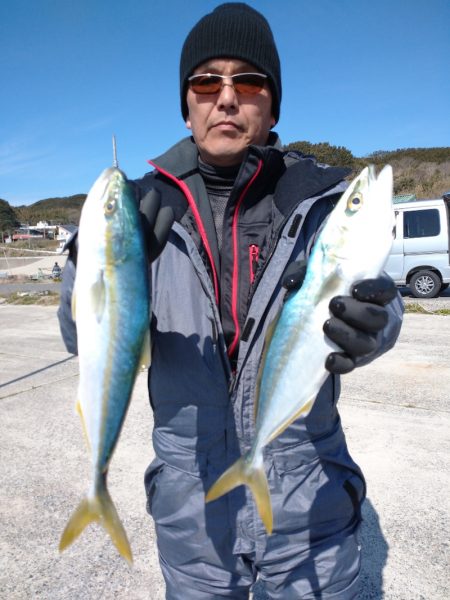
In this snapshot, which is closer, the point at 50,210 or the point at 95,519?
the point at 95,519

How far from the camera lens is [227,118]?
6.23 ft

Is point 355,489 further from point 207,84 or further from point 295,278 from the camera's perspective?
point 207,84

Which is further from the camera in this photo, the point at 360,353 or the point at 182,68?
the point at 182,68

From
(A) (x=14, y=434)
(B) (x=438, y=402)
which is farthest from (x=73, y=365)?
(B) (x=438, y=402)

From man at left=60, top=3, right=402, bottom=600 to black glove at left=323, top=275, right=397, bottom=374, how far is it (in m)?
0.14

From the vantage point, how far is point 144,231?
1527 mm

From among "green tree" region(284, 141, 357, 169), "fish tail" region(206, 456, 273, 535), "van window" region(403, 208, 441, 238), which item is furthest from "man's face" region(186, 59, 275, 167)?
"green tree" region(284, 141, 357, 169)

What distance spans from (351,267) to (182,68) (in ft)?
4.12

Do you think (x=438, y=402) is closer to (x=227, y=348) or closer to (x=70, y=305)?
(x=227, y=348)

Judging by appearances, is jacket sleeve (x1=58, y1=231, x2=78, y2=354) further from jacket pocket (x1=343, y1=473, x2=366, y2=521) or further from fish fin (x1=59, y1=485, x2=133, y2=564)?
jacket pocket (x1=343, y1=473, x2=366, y2=521)

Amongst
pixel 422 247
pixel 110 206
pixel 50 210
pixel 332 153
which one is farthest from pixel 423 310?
pixel 50 210

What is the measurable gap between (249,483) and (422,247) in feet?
37.4

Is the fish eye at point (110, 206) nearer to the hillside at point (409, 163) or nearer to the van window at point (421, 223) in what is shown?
the van window at point (421, 223)

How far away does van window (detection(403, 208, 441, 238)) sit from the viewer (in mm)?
11469
